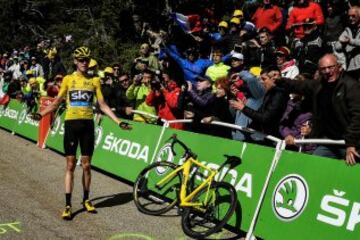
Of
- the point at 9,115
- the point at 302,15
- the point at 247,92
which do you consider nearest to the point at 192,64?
the point at 302,15

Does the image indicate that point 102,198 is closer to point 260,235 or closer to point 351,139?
point 260,235

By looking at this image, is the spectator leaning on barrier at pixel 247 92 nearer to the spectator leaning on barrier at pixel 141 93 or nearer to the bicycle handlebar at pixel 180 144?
the bicycle handlebar at pixel 180 144

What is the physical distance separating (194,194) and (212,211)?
335 mm

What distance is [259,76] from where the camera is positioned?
7.94 metres

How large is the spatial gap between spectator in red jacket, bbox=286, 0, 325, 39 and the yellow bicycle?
4.19m

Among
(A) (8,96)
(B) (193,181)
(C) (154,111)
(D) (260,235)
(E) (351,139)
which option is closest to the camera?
(E) (351,139)

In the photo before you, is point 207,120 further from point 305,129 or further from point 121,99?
point 121,99

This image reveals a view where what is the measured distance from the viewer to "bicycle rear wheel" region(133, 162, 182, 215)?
7.52 meters

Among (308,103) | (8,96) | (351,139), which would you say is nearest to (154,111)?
(308,103)

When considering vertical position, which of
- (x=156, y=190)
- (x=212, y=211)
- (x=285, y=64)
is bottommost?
(x=156, y=190)

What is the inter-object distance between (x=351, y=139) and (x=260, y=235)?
177 cm

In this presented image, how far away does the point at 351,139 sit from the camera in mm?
5348

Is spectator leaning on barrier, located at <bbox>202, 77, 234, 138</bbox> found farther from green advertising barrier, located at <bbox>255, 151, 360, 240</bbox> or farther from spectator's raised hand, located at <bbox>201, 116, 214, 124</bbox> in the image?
green advertising barrier, located at <bbox>255, 151, 360, 240</bbox>

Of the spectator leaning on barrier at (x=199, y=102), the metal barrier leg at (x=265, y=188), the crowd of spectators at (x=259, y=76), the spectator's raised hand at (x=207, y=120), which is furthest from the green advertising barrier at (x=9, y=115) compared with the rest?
the metal barrier leg at (x=265, y=188)
